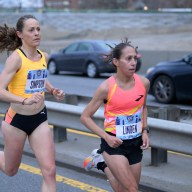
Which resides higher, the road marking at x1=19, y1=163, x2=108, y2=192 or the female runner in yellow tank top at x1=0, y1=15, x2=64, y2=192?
the female runner in yellow tank top at x1=0, y1=15, x2=64, y2=192

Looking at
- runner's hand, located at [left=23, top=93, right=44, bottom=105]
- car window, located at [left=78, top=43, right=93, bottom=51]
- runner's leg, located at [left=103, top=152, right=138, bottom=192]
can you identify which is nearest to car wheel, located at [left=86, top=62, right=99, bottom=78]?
car window, located at [left=78, top=43, right=93, bottom=51]

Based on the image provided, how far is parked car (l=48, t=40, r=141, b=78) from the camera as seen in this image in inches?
911

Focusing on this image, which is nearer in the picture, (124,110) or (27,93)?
(124,110)

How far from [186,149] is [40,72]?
1.83 metres

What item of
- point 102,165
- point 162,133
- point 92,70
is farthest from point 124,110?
point 92,70

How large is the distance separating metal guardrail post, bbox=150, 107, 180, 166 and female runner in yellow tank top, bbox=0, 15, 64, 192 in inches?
76.2

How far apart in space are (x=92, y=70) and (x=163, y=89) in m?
9.78

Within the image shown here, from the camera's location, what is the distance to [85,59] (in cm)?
2384

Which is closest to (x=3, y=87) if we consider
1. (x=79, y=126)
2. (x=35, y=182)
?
(x=35, y=182)

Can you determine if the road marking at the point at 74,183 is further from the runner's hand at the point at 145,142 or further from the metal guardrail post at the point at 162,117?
the runner's hand at the point at 145,142

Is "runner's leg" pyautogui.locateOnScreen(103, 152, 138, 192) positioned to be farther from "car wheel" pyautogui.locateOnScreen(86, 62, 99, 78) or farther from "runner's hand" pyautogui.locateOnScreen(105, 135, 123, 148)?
"car wheel" pyautogui.locateOnScreen(86, 62, 99, 78)

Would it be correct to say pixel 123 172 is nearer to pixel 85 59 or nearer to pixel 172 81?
pixel 172 81

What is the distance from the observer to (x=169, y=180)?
6320mm

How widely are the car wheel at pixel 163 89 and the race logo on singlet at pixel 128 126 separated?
905 cm
